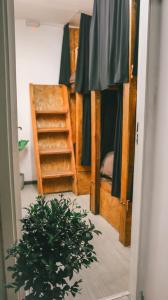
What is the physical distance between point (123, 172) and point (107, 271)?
0.81 m

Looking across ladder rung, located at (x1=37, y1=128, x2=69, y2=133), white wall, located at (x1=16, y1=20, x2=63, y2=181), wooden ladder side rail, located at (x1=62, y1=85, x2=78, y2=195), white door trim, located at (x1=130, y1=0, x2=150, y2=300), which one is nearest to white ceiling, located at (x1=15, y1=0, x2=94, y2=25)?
white wall, located at (x1=16, y1=20, x2=63, y2=181)

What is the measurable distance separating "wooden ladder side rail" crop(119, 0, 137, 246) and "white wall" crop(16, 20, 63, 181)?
2084mm

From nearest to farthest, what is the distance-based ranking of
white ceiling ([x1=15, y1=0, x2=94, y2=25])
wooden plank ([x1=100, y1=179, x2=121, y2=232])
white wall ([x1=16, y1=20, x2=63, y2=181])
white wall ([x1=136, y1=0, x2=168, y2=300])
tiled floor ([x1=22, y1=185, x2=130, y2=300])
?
white wall ([x1=136, y1=0, x2=168, y2=300]) → tiled floor ([x1=22, y1=185, x2=130, y2=300]) → wooden plank ([x1=100, y1=179, x2=121, y2=232]) → white ceiling ([x1=15, y1=0, x2=94, y2=25]) → white wall ([x1=16, y1=20, x2=63, y2=181])

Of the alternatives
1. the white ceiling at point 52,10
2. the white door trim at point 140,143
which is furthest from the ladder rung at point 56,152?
the white door trim at point 140,143

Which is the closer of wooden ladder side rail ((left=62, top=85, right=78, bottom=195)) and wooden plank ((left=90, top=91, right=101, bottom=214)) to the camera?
wooden plank ((left=90, top=91, right=101, bottom=214))

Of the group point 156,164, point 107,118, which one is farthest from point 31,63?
point 156,164

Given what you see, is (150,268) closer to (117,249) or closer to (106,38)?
(117,249)

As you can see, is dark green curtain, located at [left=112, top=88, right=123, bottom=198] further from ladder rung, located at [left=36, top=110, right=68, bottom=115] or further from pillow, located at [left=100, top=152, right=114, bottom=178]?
ladder rung, located at [left=36, top=110, right=68, bottom=115]

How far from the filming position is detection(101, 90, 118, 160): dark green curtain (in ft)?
9.50

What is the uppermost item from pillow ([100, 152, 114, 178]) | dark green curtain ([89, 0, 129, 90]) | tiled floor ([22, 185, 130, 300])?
dark green curtain ([89, 0, 129, 90])

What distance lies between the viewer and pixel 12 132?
3.52 feet

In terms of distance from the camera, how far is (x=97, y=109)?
2.61 metres

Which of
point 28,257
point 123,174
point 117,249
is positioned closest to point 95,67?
point 123,174

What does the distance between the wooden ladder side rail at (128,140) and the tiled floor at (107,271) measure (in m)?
0.14
